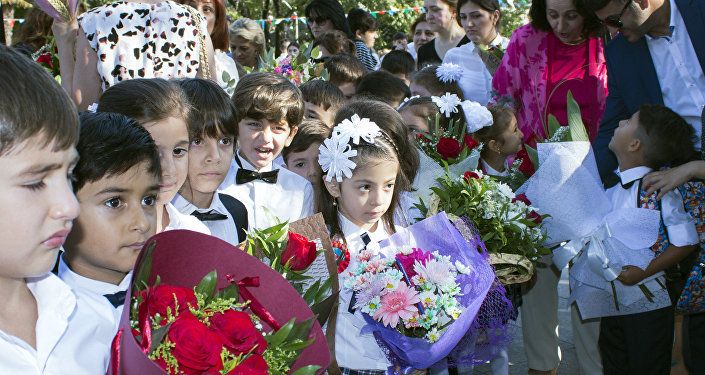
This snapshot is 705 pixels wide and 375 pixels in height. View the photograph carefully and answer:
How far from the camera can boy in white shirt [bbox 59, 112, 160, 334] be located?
219cm

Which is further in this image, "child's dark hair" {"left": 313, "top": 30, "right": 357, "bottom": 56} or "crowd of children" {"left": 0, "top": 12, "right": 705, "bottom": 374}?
"child's dark hair" {"left": 313, "top": 30, "right": 357, "bottom": 56}

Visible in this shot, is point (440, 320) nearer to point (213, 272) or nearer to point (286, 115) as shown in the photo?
point (213, 272)

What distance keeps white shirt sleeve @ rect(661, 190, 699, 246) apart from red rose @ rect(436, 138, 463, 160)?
3.48 ft

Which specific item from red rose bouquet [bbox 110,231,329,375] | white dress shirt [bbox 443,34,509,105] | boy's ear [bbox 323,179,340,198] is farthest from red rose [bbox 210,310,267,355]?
white dress shirt [bbox 443,34,509,105]

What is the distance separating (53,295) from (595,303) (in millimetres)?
3069

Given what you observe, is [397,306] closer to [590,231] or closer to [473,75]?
[590,231]

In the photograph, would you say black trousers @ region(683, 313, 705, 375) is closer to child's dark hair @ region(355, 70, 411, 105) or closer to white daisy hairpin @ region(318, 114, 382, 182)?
white daisy hairpin @ region(318, 114, 382, 182)

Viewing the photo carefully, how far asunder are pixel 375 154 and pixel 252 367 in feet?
6.64

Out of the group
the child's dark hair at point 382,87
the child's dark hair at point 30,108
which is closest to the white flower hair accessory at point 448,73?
the child's dark hair at point 382,87

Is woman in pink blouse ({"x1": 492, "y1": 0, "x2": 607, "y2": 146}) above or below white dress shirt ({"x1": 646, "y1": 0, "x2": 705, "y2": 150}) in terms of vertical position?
below

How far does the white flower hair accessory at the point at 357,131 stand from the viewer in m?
3.58

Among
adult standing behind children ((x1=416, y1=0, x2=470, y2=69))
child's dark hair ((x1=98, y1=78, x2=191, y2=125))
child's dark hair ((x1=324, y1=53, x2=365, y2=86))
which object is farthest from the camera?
adult standing behind children ((x1=416, y1=0, x2=470, y2=69))

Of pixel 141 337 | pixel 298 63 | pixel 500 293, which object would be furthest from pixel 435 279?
pixel 298 63

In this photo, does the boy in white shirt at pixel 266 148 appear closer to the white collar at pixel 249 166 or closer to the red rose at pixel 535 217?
the white collar at pixel 249 166
